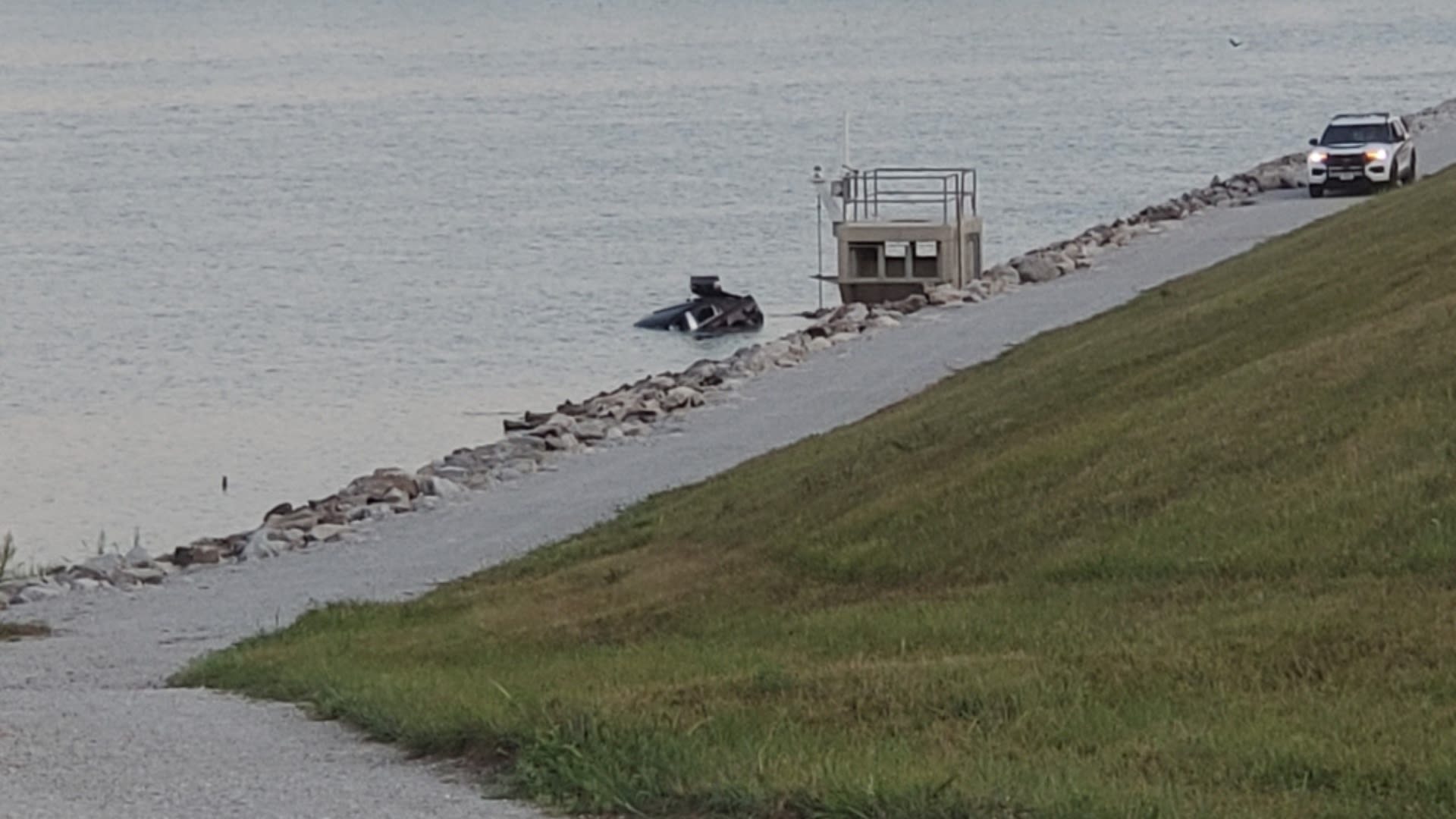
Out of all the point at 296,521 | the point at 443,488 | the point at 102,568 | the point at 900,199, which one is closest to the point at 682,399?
the point at 443,488

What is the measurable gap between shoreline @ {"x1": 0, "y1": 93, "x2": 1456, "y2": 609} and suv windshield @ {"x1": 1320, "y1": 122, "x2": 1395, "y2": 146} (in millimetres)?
5174

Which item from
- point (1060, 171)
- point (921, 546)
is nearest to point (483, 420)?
point (921, 546)

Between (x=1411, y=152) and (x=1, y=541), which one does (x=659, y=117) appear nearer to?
(x=1411, y=152)

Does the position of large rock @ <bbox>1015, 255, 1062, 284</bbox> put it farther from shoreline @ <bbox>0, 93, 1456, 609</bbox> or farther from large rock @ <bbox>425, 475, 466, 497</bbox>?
large rock @ <bbox>425, 475, 466, 497</bbox>

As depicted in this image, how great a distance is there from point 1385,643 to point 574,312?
45.2 metres

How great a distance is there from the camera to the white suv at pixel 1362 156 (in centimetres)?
4797

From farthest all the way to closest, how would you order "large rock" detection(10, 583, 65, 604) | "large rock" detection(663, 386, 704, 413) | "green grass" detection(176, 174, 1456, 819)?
"large rock" detection(663, 386, 704, 413)
"large rock" detection(10, 583, 65, 604)
"green grass" detection(176, 174, 1456, 819)

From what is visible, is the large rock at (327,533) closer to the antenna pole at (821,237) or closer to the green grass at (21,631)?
the green grass at (21,631)

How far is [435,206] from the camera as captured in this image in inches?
3009

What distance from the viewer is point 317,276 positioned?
205ft

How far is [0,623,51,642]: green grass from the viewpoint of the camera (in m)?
20.2

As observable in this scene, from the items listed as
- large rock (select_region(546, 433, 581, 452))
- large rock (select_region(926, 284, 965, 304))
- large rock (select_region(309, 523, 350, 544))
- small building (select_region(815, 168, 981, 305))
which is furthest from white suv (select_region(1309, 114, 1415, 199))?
large rock (select_region(309, 523, 350, 544))

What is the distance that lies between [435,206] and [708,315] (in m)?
25.6

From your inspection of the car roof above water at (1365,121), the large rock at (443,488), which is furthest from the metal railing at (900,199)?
the large rock at (443,488)
